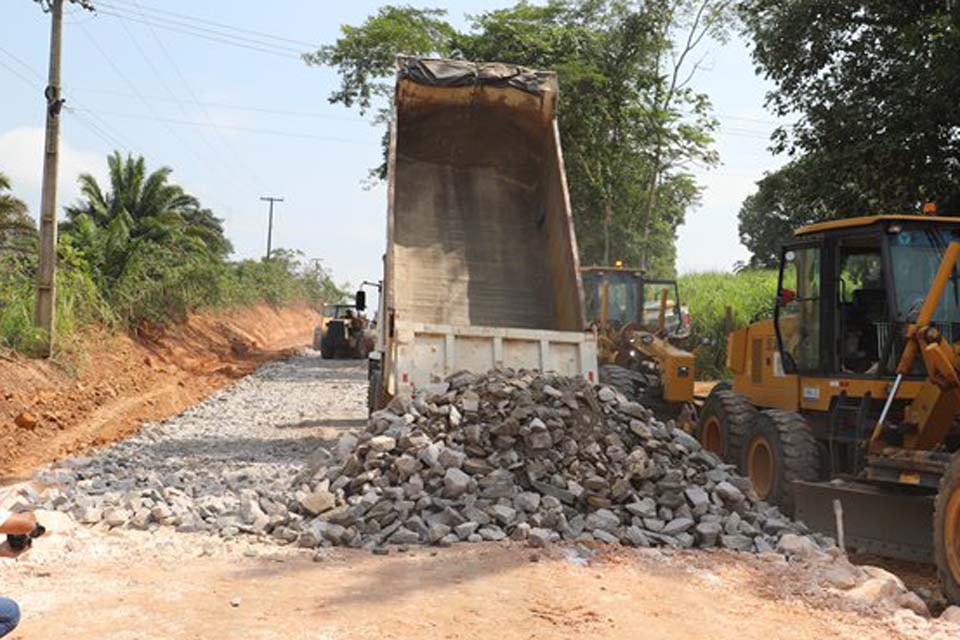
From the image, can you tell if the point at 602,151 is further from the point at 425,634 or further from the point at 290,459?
the point at 425,634

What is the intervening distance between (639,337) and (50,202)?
9.80 meters

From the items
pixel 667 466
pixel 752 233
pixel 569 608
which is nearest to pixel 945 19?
pixel 667 466

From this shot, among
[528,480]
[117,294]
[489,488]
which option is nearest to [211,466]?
[489,488]

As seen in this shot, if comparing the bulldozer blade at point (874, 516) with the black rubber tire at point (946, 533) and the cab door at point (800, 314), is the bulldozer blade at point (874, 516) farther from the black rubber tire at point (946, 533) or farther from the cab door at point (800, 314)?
the cab door at point (800, 314)

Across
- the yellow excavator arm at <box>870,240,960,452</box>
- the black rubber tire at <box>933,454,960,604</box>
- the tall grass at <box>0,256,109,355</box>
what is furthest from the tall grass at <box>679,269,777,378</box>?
the black rubber tire at <box>933,454,960,604</box>

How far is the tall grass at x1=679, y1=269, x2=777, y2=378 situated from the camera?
2267cm

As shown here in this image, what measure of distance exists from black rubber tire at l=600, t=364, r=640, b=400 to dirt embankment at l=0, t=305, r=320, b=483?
6.40 m

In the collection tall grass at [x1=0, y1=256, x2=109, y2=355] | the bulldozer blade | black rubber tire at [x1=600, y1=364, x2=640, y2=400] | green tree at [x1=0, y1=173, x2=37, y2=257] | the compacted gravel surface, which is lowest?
the compacted gravel surface

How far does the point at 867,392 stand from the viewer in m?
7.86

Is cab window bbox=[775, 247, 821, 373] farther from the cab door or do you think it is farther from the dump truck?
the dump truck

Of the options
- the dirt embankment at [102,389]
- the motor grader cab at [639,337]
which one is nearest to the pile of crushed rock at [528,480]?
the motor grader cab at [639,337]

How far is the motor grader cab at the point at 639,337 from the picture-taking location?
487 inches

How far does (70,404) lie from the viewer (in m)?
14.6

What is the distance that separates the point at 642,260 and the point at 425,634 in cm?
2231
